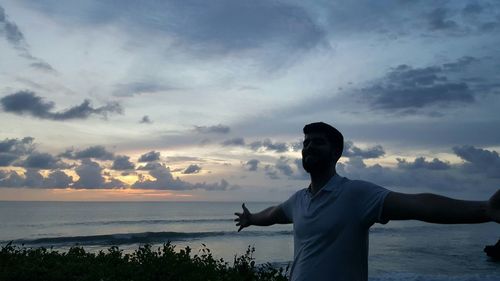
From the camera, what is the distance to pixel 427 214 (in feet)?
9.62

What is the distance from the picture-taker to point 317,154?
3.59 m

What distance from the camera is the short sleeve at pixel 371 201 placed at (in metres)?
3.21

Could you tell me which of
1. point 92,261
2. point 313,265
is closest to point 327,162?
point 313,265

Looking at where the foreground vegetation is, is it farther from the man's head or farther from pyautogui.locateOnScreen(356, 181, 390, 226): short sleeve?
pyautogui.locateOnScreen(356, 181, 390, 226): short sleeve

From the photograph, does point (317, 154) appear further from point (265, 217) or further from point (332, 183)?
point (265, 217)

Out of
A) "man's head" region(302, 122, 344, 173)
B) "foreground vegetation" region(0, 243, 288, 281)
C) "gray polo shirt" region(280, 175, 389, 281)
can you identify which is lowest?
"foreground vegetation" region(0, 243, 288, 281)

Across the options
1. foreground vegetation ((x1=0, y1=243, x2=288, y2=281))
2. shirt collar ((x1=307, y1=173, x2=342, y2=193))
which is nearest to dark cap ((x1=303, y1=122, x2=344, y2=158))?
shirt collar ((x1=307, y1=173, x2=342, y2=193))

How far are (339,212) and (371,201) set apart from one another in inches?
9.8

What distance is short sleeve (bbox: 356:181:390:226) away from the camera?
321cm

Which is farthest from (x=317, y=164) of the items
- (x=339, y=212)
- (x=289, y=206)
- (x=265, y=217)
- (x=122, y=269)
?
(x=122, y=269)

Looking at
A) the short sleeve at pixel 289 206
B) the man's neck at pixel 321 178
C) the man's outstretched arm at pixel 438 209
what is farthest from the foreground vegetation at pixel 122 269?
the man's outstretched arm at pixel 438 209

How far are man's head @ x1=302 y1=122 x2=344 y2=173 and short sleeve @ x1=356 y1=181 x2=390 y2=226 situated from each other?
39 centimetres

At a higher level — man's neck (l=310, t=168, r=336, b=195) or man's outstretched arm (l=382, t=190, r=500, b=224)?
man's neck (l=310, t=168, r=336, b=195)

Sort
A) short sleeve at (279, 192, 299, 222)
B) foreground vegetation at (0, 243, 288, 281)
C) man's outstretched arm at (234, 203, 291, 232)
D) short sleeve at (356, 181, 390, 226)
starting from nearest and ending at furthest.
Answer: short sleeve at (356, 181, 390, 226) → short sleeve at (279, 192, 299, 222) → man's outstretched arm at (234, 203, 291, 232) → foreground vegetation at (0, 243, 288, 281)
